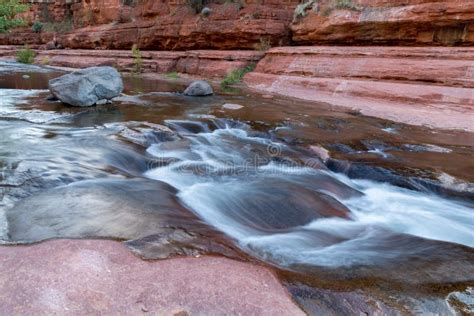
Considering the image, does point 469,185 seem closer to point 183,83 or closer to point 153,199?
point 153,199

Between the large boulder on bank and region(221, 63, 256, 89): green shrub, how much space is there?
496cm

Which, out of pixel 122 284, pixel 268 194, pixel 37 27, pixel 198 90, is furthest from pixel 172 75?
pixel 37 27

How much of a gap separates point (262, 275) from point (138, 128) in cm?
430

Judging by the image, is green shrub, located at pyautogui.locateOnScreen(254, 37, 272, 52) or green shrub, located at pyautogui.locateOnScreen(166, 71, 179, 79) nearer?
green shrub, located at pyautogui.locateOnScreen(254, 37, 272, 52)

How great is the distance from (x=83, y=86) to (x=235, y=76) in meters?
6.47

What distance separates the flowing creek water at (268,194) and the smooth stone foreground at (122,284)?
5.5 inches

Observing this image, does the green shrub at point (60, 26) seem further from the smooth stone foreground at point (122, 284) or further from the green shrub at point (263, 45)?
the smooth stone foreground at point (122, 284)

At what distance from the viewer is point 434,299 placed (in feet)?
6.97

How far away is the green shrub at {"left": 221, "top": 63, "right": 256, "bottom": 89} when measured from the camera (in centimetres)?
1261

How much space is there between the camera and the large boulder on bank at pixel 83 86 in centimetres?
758

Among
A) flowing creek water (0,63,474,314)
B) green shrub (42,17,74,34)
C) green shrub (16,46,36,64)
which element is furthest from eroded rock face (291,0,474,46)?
green shrub (42,17,74,34)

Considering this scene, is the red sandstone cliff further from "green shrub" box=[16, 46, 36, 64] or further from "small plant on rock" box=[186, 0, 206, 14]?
"green shrub" box=[16, 46, 36, 64]

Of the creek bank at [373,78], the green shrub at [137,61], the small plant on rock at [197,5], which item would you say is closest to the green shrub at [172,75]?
the creek bank at [373,78]

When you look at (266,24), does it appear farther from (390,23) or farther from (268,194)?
(268,194)
